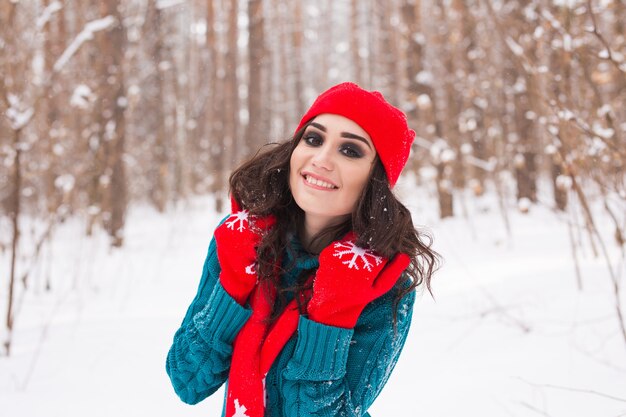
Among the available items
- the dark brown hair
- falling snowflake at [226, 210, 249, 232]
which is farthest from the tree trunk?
falling snowflake at [226, 210, 249, 232]

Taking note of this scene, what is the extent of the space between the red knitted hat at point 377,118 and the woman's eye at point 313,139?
70 millimetres

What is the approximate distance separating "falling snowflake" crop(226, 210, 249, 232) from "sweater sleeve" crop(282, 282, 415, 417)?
0.33m

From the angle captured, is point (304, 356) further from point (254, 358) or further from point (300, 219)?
point (300, 219)

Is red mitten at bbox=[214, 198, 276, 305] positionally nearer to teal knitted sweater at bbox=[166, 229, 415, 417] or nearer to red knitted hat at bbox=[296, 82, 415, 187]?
teal knitted sweater at bbox=[166, 229, 415, 417]

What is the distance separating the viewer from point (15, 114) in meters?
3.01

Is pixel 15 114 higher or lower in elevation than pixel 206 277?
higher

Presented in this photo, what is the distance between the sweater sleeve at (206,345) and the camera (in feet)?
4.33

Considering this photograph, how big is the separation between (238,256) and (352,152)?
43 centimetres

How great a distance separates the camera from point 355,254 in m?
1.29

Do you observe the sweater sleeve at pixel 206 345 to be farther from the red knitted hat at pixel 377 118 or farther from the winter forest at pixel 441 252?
the winter forest at pixel 441 252

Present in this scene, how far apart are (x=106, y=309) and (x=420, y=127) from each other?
6.05 meters

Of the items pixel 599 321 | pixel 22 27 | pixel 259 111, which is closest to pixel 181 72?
pixel 259 111

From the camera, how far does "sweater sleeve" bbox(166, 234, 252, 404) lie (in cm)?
132

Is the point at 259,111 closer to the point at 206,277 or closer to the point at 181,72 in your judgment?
the point at 206,277
